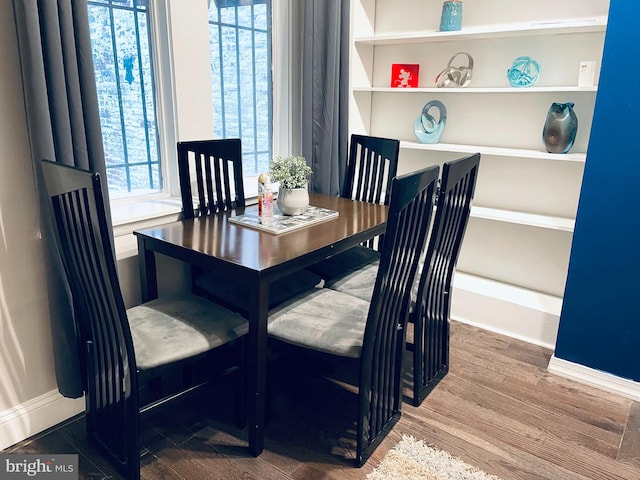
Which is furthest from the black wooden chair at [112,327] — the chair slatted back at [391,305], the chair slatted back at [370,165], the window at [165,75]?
the chair slatted back at [370,165]

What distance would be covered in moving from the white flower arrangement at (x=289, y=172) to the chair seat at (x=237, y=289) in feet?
1.48

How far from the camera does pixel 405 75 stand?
10.3ft

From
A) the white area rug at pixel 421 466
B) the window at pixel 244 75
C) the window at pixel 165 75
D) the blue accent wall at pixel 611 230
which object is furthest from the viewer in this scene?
the window at pixel 244 75

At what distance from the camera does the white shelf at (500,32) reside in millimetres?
2388

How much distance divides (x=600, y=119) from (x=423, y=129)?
117 cm

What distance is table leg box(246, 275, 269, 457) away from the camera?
5.43 feet

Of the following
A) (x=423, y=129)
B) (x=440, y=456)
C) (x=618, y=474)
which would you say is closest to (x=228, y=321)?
(x=440, y=456)

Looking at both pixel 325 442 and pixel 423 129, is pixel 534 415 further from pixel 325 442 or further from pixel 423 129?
pixel 423 129

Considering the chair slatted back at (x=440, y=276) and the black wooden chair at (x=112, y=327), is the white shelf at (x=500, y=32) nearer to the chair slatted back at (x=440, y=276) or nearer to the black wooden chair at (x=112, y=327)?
the chair slatted back at (x=440, y=276)

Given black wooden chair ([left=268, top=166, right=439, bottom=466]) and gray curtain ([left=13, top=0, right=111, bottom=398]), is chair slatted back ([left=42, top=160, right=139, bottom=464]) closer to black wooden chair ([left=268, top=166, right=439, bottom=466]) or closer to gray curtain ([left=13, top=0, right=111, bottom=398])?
gray curtain ([left=13, top=0, right=111, bottom=398])

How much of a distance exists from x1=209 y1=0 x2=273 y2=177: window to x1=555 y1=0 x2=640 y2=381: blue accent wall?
189cm

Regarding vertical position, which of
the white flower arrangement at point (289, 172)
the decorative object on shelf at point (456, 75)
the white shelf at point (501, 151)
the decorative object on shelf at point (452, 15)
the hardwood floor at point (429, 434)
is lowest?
the hardwood floor at point (429, 434)

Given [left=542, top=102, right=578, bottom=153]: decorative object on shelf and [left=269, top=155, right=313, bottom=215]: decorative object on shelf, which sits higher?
[left=542, top=102, right=578, bottom=153]: decorative object on shelf

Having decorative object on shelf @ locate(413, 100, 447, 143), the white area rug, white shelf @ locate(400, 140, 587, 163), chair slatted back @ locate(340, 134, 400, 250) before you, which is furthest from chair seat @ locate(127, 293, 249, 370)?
decorative object on shelf @ locate(413, 100, 447, 143)
